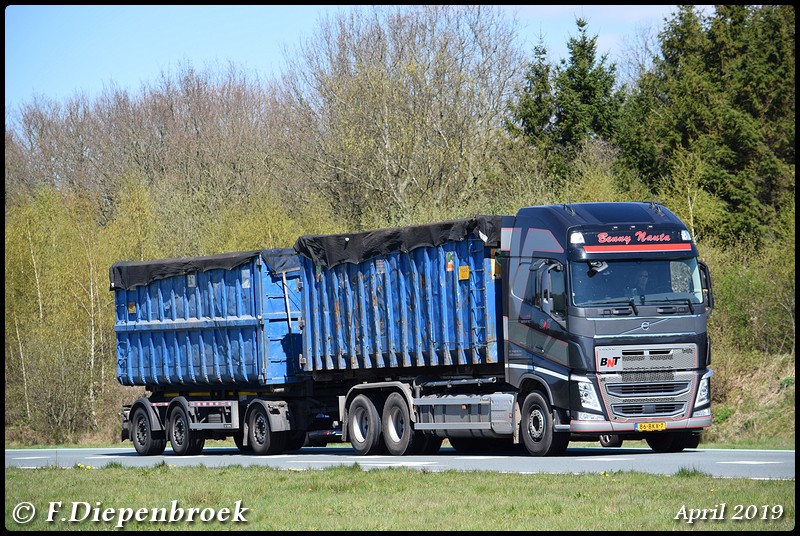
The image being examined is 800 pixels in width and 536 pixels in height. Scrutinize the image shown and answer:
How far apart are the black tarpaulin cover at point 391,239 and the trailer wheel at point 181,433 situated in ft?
15.1

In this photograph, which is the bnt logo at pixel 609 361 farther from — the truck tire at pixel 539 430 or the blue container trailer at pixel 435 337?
the truck tire at pixel 539 430

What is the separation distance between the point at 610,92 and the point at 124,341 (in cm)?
2754

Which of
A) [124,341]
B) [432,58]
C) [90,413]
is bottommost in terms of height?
[90,413]

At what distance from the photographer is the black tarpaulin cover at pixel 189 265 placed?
80.5ft

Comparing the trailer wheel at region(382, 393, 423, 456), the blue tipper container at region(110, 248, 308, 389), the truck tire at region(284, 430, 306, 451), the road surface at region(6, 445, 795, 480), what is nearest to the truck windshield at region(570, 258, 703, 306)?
the road surface at region(6, 445, 795, 480)

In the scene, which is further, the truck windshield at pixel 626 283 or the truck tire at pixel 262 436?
the truck tire at pixel 262 436

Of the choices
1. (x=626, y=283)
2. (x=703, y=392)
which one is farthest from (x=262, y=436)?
(x=703, y=392)

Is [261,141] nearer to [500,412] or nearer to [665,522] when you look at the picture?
[500,412]

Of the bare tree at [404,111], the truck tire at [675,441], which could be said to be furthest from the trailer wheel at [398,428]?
the bare tree at [404,111]

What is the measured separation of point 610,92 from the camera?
4994cm

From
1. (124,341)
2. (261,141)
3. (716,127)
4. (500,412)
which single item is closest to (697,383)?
(500,412)

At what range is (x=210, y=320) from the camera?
25422 millimetres

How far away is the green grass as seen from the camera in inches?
438

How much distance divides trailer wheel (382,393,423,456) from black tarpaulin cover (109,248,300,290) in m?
3.63
